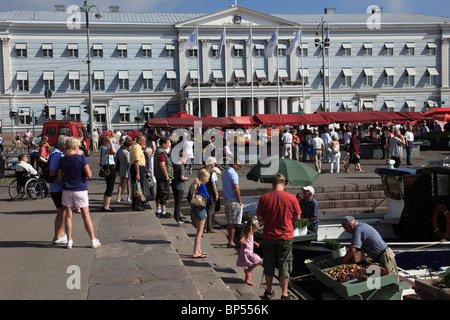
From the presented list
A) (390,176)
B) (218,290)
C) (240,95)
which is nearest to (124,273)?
(218,290)

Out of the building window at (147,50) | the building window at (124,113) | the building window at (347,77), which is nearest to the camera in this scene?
the building window at (124,113)

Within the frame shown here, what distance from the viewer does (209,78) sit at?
6369 centimetres

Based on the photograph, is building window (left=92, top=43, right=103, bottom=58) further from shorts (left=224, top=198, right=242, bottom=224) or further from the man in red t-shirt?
the man in red t-shirt

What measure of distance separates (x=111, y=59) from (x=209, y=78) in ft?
37.9

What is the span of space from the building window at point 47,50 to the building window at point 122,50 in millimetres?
7348

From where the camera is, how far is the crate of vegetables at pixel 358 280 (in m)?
8.45

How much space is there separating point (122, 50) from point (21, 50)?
10.9 m

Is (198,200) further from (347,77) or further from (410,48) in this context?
(410,48)

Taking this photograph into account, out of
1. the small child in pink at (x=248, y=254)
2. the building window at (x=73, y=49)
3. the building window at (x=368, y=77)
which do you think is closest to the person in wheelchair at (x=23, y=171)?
the small child in pink at (x=248, y=254)

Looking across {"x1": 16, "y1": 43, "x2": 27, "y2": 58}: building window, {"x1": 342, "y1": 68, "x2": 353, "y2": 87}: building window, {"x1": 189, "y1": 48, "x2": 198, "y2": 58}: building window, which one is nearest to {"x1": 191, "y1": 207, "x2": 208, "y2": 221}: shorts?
{"x1": 189, "y1": 48, "x2": 198, "y2": 58}: building window

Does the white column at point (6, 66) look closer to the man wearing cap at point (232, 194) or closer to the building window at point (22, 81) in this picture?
the building window at point (22, 81)
